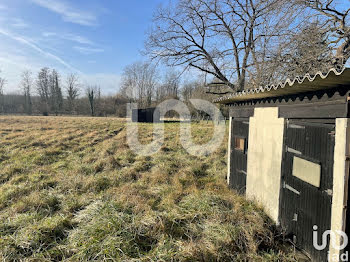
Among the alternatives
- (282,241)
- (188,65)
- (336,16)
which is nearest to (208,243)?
(282,241)

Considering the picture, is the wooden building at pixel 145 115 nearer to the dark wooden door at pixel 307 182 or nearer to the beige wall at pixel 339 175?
the dark wooden door at pixel 307 182

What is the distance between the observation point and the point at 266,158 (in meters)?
3.78

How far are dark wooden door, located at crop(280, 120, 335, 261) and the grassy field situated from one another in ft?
1.08

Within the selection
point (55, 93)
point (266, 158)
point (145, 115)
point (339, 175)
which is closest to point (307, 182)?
point (339, 175)

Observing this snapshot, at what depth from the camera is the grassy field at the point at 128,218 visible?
268 cm

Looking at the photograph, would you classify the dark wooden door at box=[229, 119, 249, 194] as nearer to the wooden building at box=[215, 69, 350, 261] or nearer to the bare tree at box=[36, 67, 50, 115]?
the wooden building at box=[215, 69, 350, 261]

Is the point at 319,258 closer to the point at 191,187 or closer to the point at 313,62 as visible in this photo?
the point at 191,187

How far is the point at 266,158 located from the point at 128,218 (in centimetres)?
278

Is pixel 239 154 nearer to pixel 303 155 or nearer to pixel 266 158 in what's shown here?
pixel 266 158

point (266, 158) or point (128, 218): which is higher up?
point (266, 158)

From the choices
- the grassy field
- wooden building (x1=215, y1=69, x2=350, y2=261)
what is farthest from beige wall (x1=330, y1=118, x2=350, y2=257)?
the grassy field

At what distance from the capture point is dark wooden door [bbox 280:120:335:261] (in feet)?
7.72

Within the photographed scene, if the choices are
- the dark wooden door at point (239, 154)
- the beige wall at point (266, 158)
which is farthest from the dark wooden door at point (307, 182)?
the dark wooden door at point (239, 154)

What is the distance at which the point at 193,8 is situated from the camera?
1046cm
